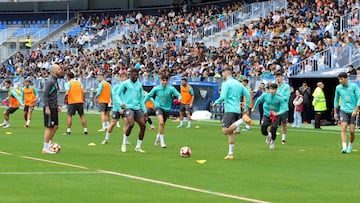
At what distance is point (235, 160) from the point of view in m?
19.8

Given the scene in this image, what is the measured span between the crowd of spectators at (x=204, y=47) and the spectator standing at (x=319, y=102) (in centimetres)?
468

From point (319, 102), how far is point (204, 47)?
21.1 metres

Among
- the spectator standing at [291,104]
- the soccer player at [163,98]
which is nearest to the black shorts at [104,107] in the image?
the soccer player at [163,98]

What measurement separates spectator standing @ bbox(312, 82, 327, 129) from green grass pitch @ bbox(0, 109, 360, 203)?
8146 mm

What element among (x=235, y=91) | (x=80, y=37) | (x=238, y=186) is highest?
(x=80, y=37)

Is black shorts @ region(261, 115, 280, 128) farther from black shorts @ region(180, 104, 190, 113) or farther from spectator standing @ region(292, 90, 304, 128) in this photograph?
spectator standing @ region(292, 90, 304, 128)

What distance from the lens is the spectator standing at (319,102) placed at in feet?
115

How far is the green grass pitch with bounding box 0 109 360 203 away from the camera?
13.3 m

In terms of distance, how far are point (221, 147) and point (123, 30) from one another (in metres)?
47.5

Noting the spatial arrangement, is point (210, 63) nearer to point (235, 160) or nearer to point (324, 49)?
point (324, 49)

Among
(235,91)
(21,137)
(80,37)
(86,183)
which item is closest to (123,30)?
(80,37)

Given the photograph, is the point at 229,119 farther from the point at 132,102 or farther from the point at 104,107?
the point at 104,107

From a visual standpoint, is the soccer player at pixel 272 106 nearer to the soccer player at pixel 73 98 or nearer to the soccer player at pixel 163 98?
the soccer player at pixel 163 98

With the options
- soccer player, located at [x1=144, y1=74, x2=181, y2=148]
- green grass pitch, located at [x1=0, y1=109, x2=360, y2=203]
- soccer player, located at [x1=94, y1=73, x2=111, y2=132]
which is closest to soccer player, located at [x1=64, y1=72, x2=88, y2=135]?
soccer player, located at [x1=94, y1=73, x2=111, y2=132]
